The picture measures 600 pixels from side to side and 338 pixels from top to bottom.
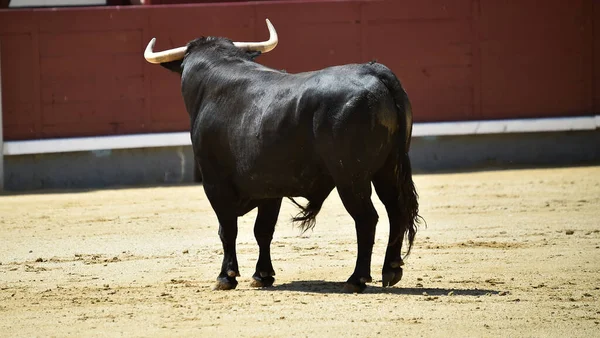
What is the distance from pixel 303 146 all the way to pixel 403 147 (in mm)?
526

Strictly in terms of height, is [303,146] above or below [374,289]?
above

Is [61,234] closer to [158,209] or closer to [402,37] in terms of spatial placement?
[158,209]

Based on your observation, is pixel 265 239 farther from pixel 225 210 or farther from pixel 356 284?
pixel 356 284

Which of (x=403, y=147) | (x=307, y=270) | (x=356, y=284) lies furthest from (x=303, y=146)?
(x=307, y=270)

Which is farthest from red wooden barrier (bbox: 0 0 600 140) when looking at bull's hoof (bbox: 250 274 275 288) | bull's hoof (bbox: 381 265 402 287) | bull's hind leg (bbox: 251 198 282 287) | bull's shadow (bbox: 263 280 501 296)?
bull's hoof (bbox: 381 265 402 287)

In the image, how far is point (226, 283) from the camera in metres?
6.57

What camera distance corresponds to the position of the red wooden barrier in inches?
502

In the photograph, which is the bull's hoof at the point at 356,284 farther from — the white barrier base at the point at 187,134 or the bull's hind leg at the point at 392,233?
the white barrier base at the point at 187,134

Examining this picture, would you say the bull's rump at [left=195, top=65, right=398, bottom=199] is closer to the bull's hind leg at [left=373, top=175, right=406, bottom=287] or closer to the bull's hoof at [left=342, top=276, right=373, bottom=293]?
the bull's hind leg at [left=373, top=175, right=406, bottom=287]

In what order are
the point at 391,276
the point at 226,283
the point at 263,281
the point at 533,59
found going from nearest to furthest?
1. the point at 391,276
2. the point at 226,283
3. the point at 263,281
4. the point at 533,59

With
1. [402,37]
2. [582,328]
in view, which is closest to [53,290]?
[582,328]

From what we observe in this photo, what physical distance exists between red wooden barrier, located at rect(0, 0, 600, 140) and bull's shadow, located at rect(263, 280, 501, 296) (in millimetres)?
6607

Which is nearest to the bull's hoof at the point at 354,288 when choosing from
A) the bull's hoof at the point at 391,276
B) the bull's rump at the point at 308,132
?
the bull's hoof at the point at 391,276

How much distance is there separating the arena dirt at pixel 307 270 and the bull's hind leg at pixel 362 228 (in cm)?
9
